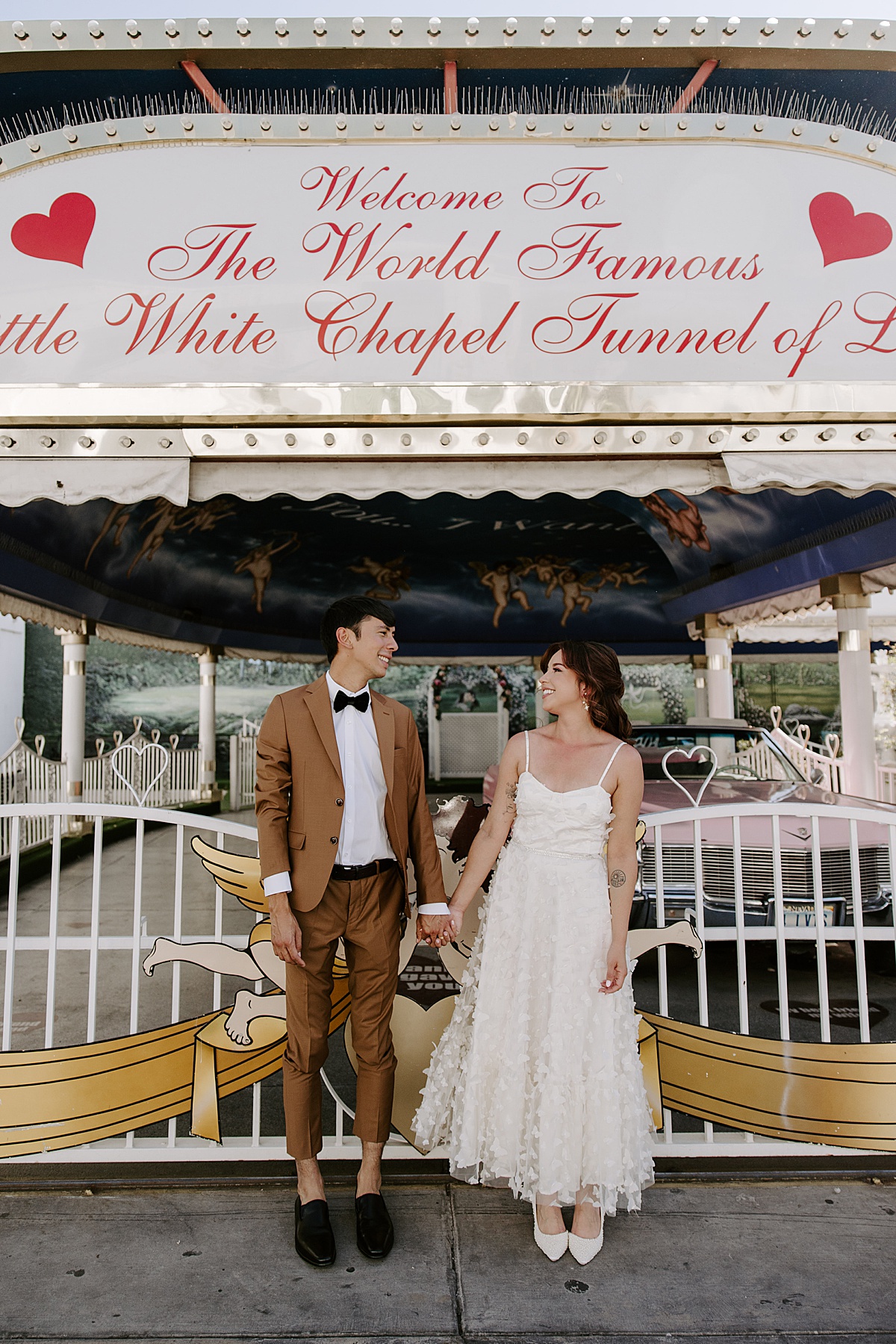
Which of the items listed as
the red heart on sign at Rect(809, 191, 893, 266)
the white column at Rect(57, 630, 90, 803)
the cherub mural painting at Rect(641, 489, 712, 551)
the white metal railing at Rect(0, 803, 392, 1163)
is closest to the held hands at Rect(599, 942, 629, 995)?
the white metal railing at Rect(0, 803, 392, 1163)

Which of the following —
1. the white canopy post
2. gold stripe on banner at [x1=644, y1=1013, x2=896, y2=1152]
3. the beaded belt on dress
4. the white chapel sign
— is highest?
the white chapel sign

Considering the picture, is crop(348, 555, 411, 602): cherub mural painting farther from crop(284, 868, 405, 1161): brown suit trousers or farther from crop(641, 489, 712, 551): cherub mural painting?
crop(284, 868, 405, 1161): brown suit trousers

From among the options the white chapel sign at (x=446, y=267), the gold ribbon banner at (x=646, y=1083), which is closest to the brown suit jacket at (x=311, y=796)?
the gold ribbon banner at (x=646, y=1083)

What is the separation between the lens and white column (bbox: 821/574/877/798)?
7.65 metres

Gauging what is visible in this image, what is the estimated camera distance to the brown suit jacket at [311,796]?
2484mm

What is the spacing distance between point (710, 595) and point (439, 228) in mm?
7942

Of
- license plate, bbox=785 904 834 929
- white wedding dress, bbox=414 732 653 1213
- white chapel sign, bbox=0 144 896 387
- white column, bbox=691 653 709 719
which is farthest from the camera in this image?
white column, bbox=691 653 709 719

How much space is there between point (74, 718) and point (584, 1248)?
35.2 ft

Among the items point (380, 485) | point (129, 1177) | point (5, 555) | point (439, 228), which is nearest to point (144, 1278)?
point (129, 1177)

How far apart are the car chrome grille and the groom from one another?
7.63 feet

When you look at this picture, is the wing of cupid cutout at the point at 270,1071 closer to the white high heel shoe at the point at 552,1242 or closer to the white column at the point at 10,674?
the white high heel shoe at the point at 552,1242

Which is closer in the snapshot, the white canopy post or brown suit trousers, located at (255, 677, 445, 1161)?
brown suit trousers, located at (255, 677, 445, 1161)

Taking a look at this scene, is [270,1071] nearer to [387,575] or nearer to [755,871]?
[755,871]

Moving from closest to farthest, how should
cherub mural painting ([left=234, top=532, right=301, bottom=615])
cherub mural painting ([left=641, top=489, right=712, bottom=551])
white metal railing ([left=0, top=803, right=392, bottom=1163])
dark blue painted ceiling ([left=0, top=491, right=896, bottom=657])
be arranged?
white metal railing ([left=0, top=803, right=392, bottom=1163]) < dark blue painted ceiling ([left=0, top=491, right=896, bottom=657]) < cherub mural painting ([left=641, top=489, right=712, bottom=551]) < cherub mural painting ([left=234, top=532, right=301, bottom=615])
